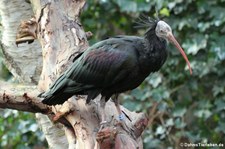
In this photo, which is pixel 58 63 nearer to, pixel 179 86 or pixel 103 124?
pixel 103 124

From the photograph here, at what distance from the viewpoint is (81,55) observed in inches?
142

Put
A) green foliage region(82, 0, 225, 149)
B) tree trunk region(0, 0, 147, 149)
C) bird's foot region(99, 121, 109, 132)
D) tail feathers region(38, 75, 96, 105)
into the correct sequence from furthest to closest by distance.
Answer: green foliage region(82, 0, 225, 149) → tail feathers region(38, 75, 96, 105) → tree trunk region(0, 0, 147, 149) → bird's foot region(99, 121, 109, 132)

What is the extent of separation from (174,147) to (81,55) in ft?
7.60

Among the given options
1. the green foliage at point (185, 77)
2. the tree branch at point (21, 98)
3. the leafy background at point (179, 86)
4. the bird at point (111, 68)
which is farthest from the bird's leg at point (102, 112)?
the green foliage at point (185, 77)

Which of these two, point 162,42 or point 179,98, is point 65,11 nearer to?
point 162,42

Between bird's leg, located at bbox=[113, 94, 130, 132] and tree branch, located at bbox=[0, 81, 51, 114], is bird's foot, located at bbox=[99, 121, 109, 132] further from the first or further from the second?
tree branch, located at bbox=[0, 81, 51, 114]

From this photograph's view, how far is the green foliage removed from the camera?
5.04 meters

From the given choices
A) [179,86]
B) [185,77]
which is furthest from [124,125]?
[179,86]

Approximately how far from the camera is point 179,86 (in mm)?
5504

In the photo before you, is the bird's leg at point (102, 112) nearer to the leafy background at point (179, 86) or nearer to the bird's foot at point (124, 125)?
the bird's foot at point (124, 125)

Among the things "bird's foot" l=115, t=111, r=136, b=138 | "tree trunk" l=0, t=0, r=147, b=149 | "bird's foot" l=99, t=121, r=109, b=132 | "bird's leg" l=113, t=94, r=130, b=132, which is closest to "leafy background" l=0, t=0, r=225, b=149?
"tree trunk" l=0, t=0, r=147, b=149

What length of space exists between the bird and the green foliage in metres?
1.46

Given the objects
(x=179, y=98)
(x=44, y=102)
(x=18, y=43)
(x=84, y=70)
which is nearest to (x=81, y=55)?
(x=84, y=70)

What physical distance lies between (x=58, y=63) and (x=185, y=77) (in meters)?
1.92
